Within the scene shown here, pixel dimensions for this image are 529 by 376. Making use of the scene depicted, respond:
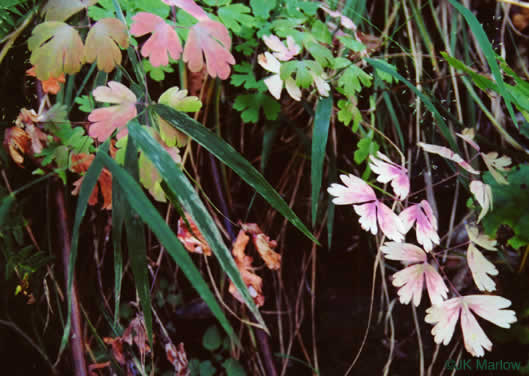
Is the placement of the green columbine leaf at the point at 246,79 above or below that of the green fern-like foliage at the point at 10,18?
below

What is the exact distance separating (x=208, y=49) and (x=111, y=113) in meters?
0.20

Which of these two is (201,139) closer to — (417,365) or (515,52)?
(417,365)

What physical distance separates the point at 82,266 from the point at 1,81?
0.49 m

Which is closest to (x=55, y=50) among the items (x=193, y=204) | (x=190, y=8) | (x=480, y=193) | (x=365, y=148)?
(x=190, y=8)

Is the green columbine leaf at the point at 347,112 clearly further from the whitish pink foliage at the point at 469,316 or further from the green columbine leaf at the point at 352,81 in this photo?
the whitish pink foliage at the point at 469,316

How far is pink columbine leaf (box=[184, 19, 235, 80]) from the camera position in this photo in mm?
651

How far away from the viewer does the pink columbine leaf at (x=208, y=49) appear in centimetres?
65

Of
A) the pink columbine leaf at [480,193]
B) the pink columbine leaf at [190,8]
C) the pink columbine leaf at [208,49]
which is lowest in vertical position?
the pink columbine leaf at [480,193]

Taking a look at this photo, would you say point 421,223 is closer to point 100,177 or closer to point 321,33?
point 321,33

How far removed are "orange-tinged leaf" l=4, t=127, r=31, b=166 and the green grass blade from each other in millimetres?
403

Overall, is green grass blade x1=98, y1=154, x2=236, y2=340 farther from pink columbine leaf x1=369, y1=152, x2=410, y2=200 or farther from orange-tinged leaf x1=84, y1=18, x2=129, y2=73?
pink columbine leaf x1=369, y1=152, x2=410, y2=200

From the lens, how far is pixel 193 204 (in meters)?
0.52

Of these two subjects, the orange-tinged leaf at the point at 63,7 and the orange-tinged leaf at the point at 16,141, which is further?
Answer: the orange-tinged leaf at the point at 16,141

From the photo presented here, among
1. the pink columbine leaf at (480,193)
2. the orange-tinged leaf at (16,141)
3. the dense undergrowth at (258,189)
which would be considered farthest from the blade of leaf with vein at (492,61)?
the orange-tinged leaf at (16,141)
